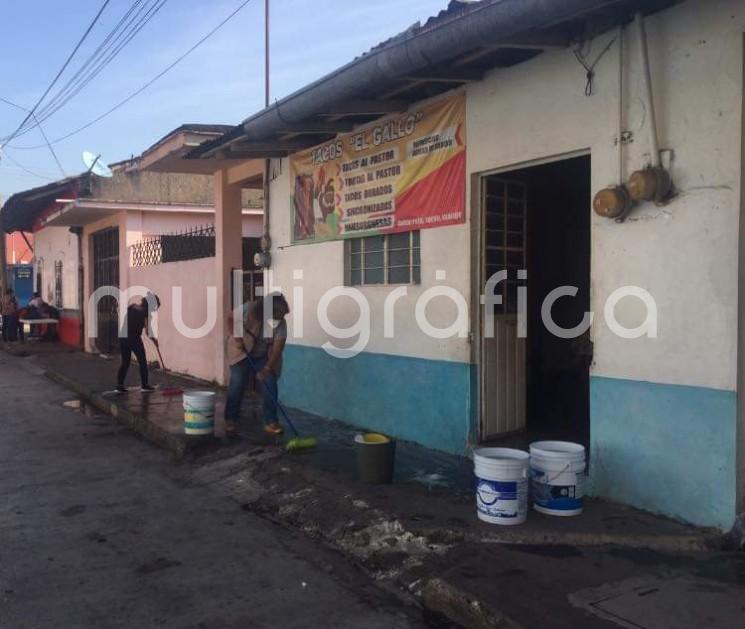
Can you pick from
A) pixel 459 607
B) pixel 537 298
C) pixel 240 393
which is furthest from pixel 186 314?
pixel 459 607

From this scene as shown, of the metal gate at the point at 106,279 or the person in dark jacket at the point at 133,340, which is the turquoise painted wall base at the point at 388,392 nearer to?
the person in dark jacket at the point at 133,340

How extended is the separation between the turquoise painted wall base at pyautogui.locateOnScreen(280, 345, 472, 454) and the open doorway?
0.30m

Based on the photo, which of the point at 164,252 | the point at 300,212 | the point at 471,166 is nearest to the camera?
the point at 471,166

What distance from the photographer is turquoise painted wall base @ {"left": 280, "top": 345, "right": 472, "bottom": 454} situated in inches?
286

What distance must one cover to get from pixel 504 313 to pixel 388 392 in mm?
1619

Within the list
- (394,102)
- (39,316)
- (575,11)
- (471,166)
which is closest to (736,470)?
(575,11)

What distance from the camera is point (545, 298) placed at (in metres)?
8.22

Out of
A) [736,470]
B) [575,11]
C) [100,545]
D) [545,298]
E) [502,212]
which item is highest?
[575,11]

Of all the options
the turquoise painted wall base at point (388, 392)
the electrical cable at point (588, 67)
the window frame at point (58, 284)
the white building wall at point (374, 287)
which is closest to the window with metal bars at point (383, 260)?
the white building wall at point (374, 287)

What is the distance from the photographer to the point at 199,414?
8188mm

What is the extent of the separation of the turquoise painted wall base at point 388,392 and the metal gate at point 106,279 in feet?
32.6

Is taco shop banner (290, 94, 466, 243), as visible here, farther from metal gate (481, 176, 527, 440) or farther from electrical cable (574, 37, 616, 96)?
electrical cable (574, 37, 616, 96)

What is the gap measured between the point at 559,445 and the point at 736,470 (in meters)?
1.18

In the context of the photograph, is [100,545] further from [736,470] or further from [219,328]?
[219,328]
